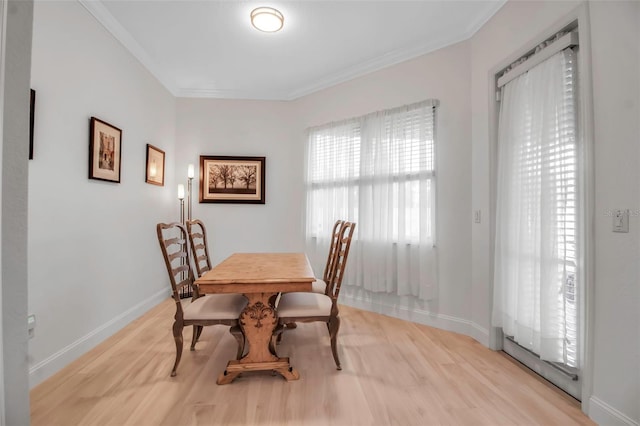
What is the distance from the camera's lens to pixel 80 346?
7.33 ft

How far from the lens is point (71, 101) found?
216cm

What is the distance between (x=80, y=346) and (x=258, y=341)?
145cm

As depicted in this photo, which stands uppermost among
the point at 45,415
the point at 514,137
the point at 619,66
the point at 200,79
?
the point at 200,79

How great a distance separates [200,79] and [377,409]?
387 cm

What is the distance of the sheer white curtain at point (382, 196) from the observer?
292 centimetres

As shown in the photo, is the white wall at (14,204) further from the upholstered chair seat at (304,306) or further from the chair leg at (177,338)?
the upholstered chair seat at (304,306)

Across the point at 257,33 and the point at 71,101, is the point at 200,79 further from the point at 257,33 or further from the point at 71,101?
the point at 71,101

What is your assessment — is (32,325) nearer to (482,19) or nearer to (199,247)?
(199,247)

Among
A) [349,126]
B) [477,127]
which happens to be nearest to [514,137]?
[477,127]

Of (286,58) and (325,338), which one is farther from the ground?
(286,58)

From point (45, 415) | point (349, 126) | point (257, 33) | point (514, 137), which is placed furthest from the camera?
point (349, 126)

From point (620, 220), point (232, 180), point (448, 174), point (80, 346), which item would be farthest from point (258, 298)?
point (232, 180)

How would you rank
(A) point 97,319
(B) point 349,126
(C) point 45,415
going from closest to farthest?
(C) point 45,415 → (A) point 97,319 → (B) point 349,126

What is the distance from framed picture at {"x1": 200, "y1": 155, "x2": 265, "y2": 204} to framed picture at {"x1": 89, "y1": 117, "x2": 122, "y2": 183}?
1.31 meters
